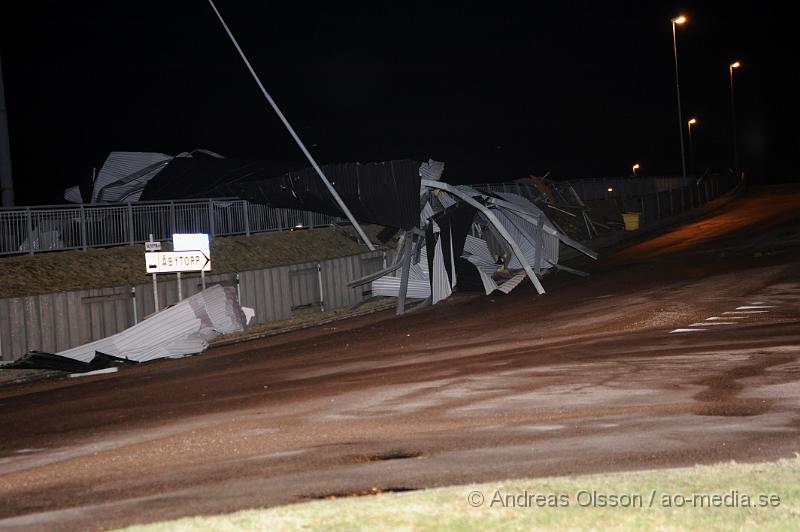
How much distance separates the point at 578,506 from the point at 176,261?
18.4m

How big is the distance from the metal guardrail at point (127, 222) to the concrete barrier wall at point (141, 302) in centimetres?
275

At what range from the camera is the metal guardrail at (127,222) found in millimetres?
24062

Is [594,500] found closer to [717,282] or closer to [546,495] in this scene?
[546,495]

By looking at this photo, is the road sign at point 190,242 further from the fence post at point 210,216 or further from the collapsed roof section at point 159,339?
the fence post at point 210,216

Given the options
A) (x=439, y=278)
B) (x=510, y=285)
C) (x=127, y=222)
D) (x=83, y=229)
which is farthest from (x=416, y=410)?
(x=127, y=222)

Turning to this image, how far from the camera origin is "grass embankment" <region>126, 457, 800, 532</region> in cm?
571

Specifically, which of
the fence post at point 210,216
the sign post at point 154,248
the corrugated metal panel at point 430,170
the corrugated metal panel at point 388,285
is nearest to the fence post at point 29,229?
the sign post at point 154,248

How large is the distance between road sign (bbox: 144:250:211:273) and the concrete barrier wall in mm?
1214

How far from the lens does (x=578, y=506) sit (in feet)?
19.9

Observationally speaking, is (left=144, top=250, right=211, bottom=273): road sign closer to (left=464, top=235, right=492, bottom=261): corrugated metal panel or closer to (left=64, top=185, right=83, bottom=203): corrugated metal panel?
(left=464, top=235, right=492, bottom=261): corrugated metal panel

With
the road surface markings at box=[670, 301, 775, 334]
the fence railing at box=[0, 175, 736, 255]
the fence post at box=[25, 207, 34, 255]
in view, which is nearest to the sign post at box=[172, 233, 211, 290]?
the fence railing at box=[0, 175, 736, 255]

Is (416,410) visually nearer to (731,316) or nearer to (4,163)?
(731,316)

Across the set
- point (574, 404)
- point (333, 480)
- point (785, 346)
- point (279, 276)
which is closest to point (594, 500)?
point (333, 480)

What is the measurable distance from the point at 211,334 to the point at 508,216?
13942mm
